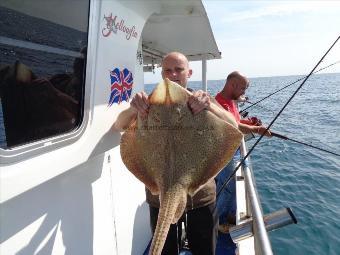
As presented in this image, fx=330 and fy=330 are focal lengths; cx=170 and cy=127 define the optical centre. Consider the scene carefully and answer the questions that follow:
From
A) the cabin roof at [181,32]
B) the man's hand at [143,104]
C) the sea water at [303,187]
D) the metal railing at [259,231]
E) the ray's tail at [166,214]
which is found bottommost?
the sea water at [303,187]

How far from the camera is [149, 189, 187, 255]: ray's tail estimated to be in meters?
1.74

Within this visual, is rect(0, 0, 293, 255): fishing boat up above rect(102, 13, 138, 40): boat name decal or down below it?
below

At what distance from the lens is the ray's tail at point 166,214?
1.74 meters

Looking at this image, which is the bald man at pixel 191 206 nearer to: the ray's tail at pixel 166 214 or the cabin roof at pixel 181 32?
the ray's tail at pixel 166 214

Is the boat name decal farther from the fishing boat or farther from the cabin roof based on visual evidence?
the cabin roof

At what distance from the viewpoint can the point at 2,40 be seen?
5.72 ft

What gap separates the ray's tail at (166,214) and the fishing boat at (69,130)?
65cm

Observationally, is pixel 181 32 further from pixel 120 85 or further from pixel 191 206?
pixel 191 206

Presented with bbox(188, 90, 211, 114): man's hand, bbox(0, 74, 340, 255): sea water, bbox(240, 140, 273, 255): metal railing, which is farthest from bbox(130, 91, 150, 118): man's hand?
bbox(240, 140, 273, 255): metal railing

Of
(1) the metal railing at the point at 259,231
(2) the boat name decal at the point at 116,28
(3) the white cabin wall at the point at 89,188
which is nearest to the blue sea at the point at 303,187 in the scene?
(1) the metal railing at the point at 259,231

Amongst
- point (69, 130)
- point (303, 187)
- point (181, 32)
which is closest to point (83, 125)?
point (69, 130)

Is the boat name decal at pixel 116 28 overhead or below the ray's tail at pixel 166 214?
overhead

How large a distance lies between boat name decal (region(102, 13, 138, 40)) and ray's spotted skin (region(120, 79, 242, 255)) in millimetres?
972

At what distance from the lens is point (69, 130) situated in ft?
8.05
